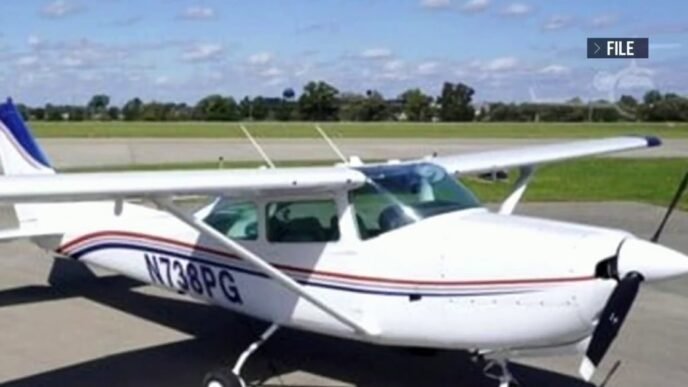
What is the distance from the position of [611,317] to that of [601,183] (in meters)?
19.6

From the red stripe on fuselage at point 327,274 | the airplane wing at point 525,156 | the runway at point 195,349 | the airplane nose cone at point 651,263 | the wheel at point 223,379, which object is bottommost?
the runway at point 195,349

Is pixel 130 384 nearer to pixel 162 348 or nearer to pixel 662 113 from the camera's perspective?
pixel 162 348

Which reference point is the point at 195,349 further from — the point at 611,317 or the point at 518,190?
the point at 611,317

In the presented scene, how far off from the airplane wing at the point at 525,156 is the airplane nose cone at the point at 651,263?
2373 millimetres

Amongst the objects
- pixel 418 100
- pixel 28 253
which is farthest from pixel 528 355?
pixel 418 100

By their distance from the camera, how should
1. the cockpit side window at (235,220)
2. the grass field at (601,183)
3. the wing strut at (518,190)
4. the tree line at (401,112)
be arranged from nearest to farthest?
1. the cockpit side window at (235,220)
2. the wing strut at (518,190)
3. the grass field at (601,183)
4. the tree line at (401,112)

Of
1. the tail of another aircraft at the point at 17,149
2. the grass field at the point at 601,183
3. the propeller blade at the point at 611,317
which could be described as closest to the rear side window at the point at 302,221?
the propeller blade at the point at 611,317

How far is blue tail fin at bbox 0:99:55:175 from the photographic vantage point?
9062mm

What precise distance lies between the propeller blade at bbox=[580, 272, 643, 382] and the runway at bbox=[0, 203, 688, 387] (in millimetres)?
1595

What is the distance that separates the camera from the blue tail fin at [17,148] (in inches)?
357

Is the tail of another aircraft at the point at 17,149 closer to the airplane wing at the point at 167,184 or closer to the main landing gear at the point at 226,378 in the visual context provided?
the main landing gear at the point at 226,378

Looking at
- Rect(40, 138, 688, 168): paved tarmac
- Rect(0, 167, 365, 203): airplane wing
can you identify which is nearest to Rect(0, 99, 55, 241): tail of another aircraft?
Rect(0, 167, 365, 203): airplane wing

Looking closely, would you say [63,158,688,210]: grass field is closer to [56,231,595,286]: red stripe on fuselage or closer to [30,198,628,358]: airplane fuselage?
[56,231,595,286]: red stripe on fuselage

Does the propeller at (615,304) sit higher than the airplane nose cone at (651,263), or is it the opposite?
the airplane nose cone at (651,263)
